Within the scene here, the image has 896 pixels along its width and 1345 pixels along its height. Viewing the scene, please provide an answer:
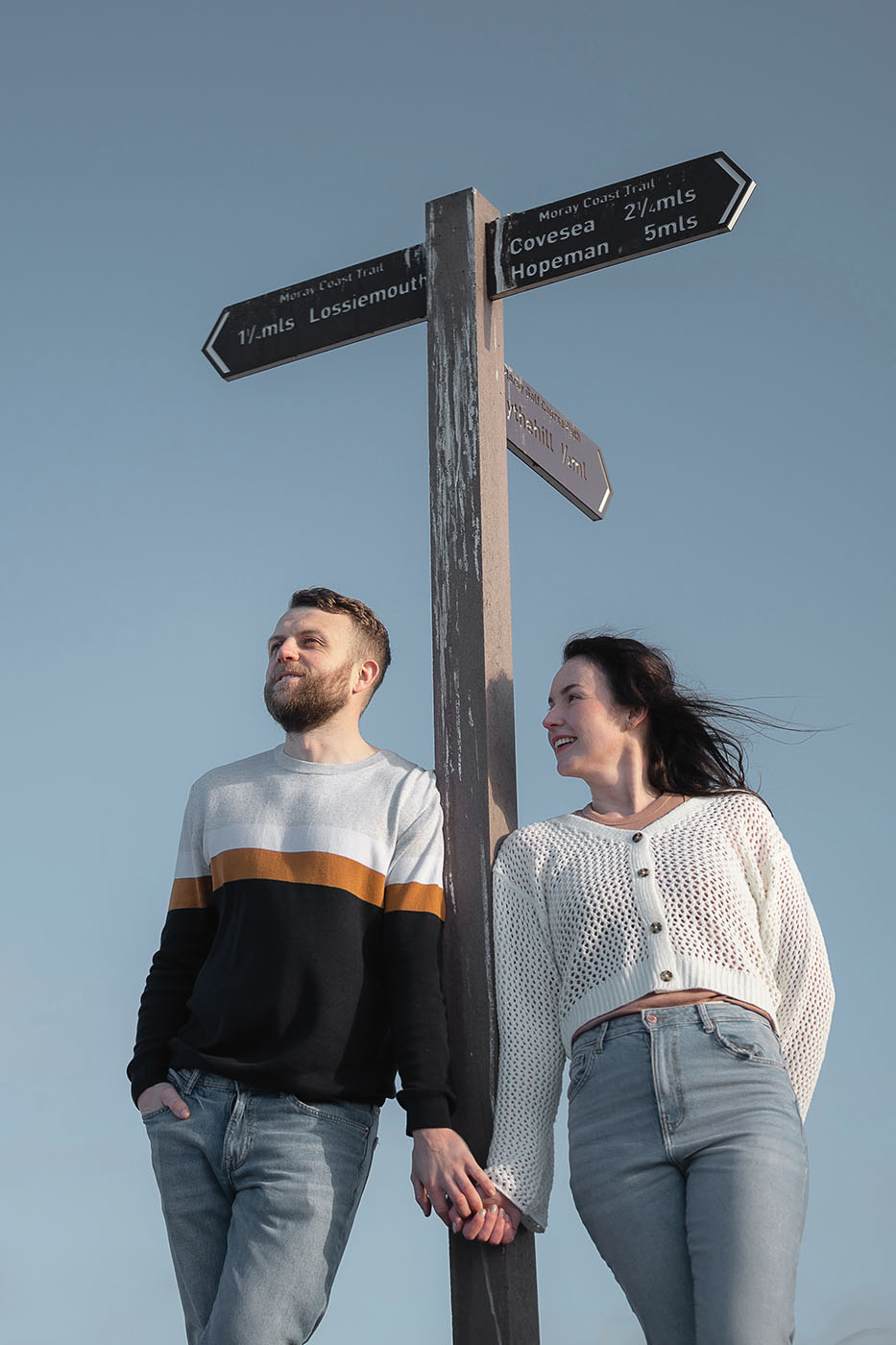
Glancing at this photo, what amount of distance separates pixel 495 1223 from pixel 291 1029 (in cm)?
60

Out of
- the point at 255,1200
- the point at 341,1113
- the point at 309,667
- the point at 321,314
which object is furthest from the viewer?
the point at 321,314

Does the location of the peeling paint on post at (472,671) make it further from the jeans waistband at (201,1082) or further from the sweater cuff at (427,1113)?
the jeans waistband at (201,1082)

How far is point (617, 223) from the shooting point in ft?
11.7

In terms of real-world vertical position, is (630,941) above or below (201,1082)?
above

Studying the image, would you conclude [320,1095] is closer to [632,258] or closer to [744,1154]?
[744,1154]

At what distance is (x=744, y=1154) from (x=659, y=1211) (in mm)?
207

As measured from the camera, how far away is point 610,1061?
9.48 feet

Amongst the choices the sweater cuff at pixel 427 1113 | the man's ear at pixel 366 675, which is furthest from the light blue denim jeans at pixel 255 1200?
the man's ear at pixel 366 675

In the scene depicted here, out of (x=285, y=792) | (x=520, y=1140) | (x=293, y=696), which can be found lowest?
(x=520, y=1140)

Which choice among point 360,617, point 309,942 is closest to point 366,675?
point 360,617

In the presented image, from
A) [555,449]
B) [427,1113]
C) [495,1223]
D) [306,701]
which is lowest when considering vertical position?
[495,1223]

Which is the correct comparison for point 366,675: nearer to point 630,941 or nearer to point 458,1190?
point 630,941

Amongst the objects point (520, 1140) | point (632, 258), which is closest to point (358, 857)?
point (520, 1140)

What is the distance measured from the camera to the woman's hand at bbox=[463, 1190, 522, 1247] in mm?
2930
